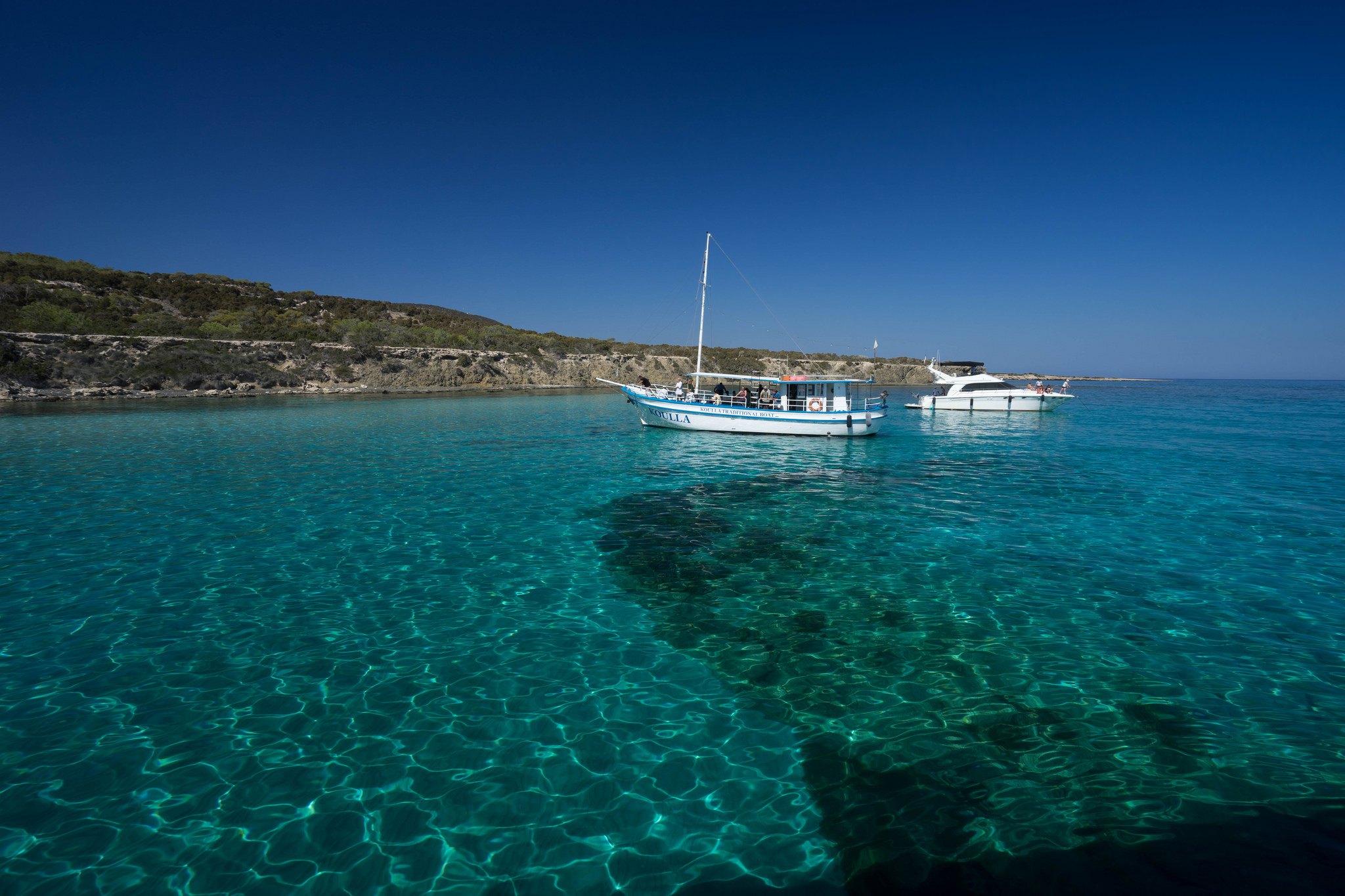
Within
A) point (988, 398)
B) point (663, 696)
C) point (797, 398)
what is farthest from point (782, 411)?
point (988, 398)

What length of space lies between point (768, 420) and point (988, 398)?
2912cm

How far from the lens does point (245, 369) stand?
188ft

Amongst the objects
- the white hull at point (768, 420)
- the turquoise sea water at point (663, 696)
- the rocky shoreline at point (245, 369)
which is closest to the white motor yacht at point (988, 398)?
the white hull at point (768, 420)

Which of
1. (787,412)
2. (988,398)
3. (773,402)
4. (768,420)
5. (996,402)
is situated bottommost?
(768,420)

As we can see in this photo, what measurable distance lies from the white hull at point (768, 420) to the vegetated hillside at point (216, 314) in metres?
52.2

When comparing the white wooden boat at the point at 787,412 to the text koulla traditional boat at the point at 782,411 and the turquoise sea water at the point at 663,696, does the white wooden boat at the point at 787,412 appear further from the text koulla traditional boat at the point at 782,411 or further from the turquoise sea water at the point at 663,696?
the turquoise sea water at the point at 663,696

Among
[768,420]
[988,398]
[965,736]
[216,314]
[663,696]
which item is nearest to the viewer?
[965,736]

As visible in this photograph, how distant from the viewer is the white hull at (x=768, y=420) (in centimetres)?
3209

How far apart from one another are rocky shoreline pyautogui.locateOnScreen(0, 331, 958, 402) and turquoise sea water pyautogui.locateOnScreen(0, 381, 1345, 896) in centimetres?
4636

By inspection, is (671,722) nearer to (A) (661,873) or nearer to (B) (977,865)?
(A) (661,873)

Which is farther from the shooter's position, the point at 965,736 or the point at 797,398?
the point at 797,398

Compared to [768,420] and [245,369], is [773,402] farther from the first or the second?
[245,369]

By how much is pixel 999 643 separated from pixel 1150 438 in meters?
35.7

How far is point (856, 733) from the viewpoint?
6.46 metres
